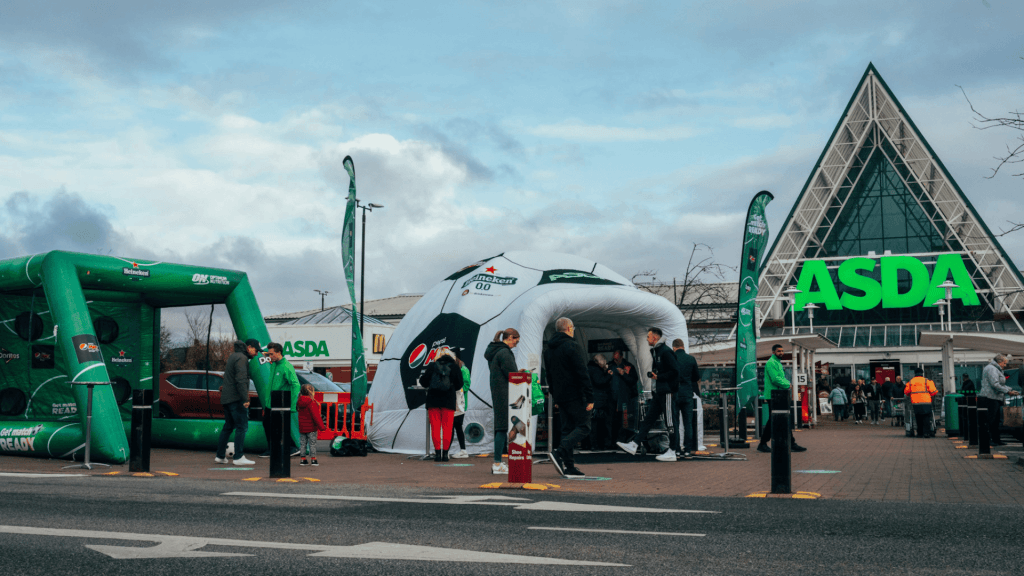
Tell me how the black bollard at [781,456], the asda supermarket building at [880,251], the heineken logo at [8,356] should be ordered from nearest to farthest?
the black bollard at [781,456] < the heineken logo at [8,356] < the asda supermarket building at [880,251]

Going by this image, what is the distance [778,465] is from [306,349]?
1282 inches

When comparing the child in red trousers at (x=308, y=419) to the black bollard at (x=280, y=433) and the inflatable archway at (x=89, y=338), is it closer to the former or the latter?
the inflatable archway at (x=89, y=338)

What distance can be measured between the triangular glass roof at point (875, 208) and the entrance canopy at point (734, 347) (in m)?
15.4

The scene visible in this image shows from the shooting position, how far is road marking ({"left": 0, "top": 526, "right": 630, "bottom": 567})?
4.63 m

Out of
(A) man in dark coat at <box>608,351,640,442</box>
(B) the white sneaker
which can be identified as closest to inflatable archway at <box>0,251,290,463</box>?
(B) the white sneaker

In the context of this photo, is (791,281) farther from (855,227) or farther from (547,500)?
(547,500)

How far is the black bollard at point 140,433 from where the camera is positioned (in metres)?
10.6

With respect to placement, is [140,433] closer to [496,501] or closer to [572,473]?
[572,473]

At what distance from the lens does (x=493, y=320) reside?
47.3 feet

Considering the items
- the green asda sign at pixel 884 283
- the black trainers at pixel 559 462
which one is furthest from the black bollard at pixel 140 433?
the green asda sign at pixel 884 283

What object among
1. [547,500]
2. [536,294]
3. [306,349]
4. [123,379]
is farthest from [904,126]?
[547,500]

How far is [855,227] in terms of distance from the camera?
42.9 m

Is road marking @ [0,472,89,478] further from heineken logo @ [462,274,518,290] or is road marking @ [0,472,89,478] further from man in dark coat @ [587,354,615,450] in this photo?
man in dark coat @ [587,354,615,450]

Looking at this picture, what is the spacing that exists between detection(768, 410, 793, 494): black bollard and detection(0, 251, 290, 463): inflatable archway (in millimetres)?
7132
